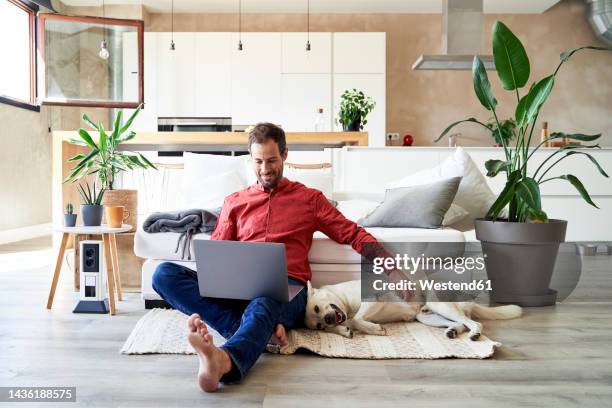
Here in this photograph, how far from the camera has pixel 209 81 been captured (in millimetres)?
7336

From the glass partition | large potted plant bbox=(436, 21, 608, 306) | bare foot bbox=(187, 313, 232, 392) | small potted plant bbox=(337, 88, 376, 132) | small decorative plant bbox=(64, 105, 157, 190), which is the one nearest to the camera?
bare foot bbox=(187, 313, 232, 392)

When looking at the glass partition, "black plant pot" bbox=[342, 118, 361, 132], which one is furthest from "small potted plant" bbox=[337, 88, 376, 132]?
the glass partition

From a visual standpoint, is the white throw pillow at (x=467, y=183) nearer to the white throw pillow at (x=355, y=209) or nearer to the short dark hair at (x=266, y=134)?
the white throw pillow at (x=355, y=209)

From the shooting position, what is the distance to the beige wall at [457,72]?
7746 millimetres

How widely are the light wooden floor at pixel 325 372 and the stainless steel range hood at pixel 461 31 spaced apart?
4.16m

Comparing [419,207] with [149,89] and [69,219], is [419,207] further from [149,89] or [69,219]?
[149,89]

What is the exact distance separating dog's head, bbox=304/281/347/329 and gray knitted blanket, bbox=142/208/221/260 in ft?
2.82

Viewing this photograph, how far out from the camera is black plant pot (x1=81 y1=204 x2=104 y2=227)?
2.96m

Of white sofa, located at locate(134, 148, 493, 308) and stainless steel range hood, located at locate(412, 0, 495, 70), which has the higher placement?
stainless steel range hood, located at locate(412, 0, 495, 70)

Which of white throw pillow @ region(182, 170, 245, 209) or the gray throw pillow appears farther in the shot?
white throw pillow @ region(182, 170, 245, 209)

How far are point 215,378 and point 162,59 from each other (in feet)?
20.7

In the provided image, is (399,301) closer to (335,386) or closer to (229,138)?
(335,386)

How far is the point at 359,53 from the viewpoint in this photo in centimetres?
731

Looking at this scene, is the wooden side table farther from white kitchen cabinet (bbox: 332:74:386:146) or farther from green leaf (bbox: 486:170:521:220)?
white kitchen cabinet (bbox: 332:74:386:146)
